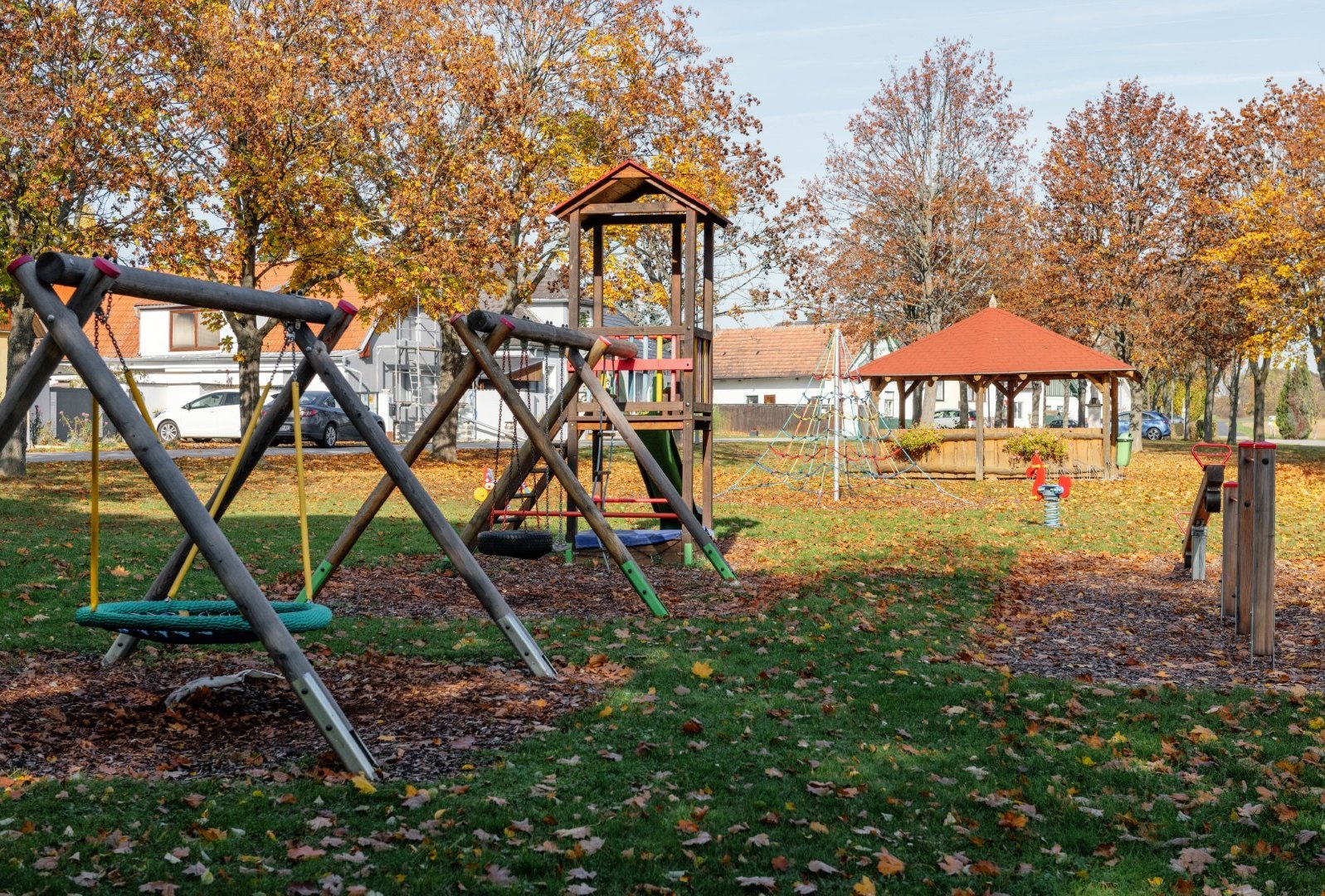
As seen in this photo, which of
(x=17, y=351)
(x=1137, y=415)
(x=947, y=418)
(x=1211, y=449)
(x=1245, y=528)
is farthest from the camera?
(x=947, y=418)

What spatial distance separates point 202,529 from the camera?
5.74 m

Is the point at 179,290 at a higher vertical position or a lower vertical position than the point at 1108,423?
higher

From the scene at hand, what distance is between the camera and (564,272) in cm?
3016

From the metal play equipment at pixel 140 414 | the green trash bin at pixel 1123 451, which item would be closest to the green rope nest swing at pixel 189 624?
the metal play equipment at pixel 140 414

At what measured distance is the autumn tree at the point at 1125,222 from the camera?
41.3m

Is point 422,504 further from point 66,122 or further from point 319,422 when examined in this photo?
point 319,422

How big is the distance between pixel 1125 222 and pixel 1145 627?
1375 inches

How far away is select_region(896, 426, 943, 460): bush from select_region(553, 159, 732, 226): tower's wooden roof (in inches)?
654

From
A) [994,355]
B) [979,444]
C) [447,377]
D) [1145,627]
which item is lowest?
[1145,627]

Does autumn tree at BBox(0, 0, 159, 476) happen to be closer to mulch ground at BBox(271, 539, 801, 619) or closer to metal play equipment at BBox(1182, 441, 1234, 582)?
mulch ground at BBox(271, 539, 801, 619)

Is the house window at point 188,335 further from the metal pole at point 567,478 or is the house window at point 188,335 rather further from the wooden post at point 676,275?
the metal pole at point 567,478

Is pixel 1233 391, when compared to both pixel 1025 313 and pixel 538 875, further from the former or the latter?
pixel 538 875

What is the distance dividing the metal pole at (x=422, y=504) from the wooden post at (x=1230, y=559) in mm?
5928

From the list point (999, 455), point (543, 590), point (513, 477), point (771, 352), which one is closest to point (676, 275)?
point (513, 477)
